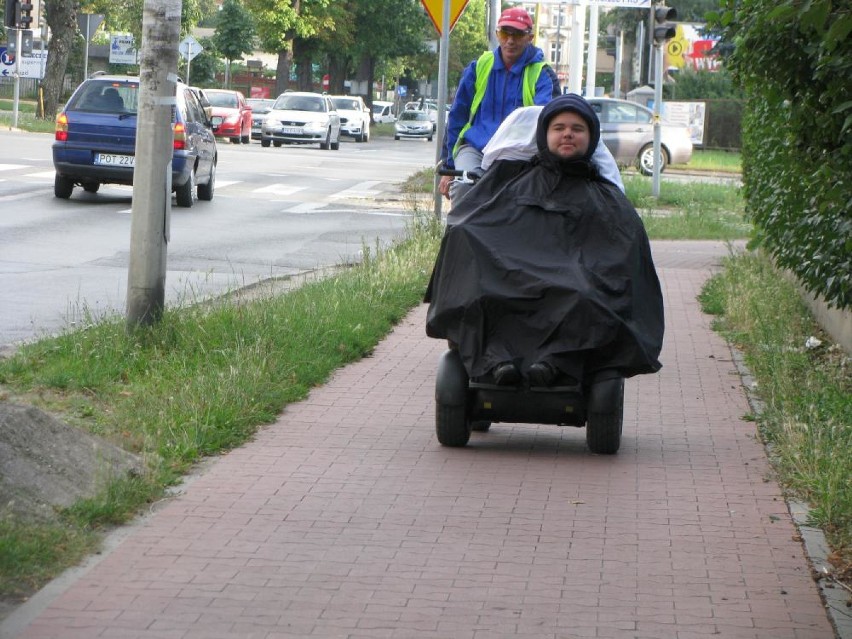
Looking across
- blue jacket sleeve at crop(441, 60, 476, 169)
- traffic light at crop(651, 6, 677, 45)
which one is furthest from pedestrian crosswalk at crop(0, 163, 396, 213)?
blue jacket sleeve at crop(441, 60, 476, 169)

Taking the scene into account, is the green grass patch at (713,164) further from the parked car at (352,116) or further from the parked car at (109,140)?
the parked car at (109,140)

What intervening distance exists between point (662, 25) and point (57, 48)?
94.6ft

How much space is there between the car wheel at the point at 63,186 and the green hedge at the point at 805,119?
1333 centimetres

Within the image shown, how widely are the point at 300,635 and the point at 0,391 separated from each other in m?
3.76

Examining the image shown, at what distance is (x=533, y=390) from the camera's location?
6680mm

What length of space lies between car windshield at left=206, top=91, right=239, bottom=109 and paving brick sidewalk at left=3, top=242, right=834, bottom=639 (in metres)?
38.8

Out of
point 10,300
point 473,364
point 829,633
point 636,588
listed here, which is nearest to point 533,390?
point 473,364

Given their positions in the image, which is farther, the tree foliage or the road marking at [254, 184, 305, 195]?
the tree foliage

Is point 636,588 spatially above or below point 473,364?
below

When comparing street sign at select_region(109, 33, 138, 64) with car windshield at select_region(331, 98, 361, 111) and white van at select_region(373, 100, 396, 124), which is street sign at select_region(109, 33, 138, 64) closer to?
car windshield at select_region(331, 98, 361, 111)

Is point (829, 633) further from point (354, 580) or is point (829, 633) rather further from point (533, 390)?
point (533, 390)

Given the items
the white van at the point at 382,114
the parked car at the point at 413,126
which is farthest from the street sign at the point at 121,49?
the white van at the point at 382,114

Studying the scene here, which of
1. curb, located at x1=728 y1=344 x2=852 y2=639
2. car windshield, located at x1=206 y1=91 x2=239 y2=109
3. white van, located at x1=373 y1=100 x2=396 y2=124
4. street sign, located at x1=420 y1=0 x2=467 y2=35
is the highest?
white van, located at x1=373 y1=100 x2=396 y2=124

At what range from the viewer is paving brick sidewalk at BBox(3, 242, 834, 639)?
4.50m
